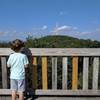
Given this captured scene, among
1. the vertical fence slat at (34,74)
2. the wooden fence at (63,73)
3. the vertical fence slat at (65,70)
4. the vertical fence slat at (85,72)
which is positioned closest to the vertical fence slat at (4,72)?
the wooden fence at (63,73)

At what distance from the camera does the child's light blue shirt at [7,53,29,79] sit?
5598 millimetres

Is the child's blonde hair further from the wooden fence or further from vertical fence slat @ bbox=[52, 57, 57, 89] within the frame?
vertical fence slat @ bbox=[52, 57, 57, 89]

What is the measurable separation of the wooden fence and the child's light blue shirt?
264 millimetres

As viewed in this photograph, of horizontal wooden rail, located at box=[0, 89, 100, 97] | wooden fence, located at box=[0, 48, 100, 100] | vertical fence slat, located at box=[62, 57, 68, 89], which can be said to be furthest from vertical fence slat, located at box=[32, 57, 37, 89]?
vertical fence slat, located at box=[62, 57, 68, 89]

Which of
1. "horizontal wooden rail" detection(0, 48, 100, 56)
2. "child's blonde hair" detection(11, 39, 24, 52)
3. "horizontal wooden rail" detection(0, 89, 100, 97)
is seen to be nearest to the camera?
"child's blonde hair" detection(11, 39, 24, 52)

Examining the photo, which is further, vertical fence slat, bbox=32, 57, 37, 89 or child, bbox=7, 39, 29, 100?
vertical fence slat, bbox=32, 57, 37, 89

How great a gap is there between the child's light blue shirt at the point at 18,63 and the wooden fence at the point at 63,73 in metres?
0.26

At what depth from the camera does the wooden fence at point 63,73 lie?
5855mm

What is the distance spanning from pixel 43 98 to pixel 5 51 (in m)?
1.23

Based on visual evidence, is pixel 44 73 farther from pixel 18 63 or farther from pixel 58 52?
pixel 18 63

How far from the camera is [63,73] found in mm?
5945

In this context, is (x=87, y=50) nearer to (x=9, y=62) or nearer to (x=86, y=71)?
(x=86, y=71)

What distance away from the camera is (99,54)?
5.88m

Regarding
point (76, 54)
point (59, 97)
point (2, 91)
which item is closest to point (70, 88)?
point (59, 97)
